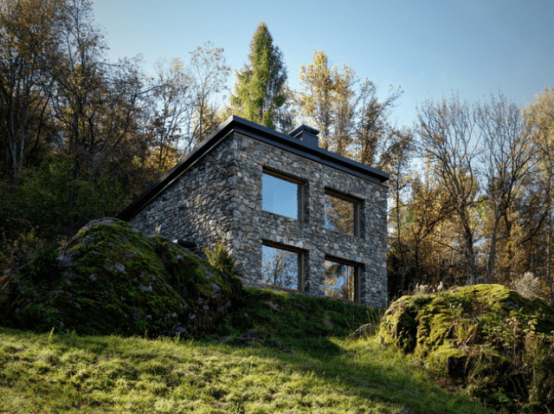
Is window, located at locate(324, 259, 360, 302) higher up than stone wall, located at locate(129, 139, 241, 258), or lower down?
lower down

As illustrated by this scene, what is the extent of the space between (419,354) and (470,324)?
102cm

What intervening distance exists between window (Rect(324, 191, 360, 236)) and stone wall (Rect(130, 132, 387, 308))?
10.4 inches

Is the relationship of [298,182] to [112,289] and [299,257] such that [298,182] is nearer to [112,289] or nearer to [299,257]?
[299,257]

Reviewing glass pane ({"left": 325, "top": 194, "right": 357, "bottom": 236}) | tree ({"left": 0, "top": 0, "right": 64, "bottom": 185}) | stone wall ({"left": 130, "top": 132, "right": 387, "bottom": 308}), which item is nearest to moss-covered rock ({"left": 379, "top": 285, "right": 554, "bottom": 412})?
stone wall ({"left": 130, "top": 132, "right": 387, "bottom": 308})

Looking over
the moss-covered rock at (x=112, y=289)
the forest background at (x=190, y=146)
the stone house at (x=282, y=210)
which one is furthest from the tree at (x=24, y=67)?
the moss-covered rock at (x=112, y=289)

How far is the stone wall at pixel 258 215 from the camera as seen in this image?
1464 centimetres

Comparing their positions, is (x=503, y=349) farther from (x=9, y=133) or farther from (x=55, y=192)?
(x=9, y=133)

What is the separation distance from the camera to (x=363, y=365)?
8.27 meters

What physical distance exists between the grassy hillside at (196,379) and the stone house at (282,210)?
6422 mm

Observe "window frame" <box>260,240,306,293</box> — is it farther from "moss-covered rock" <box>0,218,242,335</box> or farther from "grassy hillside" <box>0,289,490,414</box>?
"grassy hillside" <box>0,289,490,414</box>

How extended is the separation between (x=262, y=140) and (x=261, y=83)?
17858 mm

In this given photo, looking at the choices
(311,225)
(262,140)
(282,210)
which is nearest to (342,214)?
(311,225)

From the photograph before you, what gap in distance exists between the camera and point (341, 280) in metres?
17.0

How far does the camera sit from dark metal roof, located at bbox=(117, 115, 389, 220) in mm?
15133
